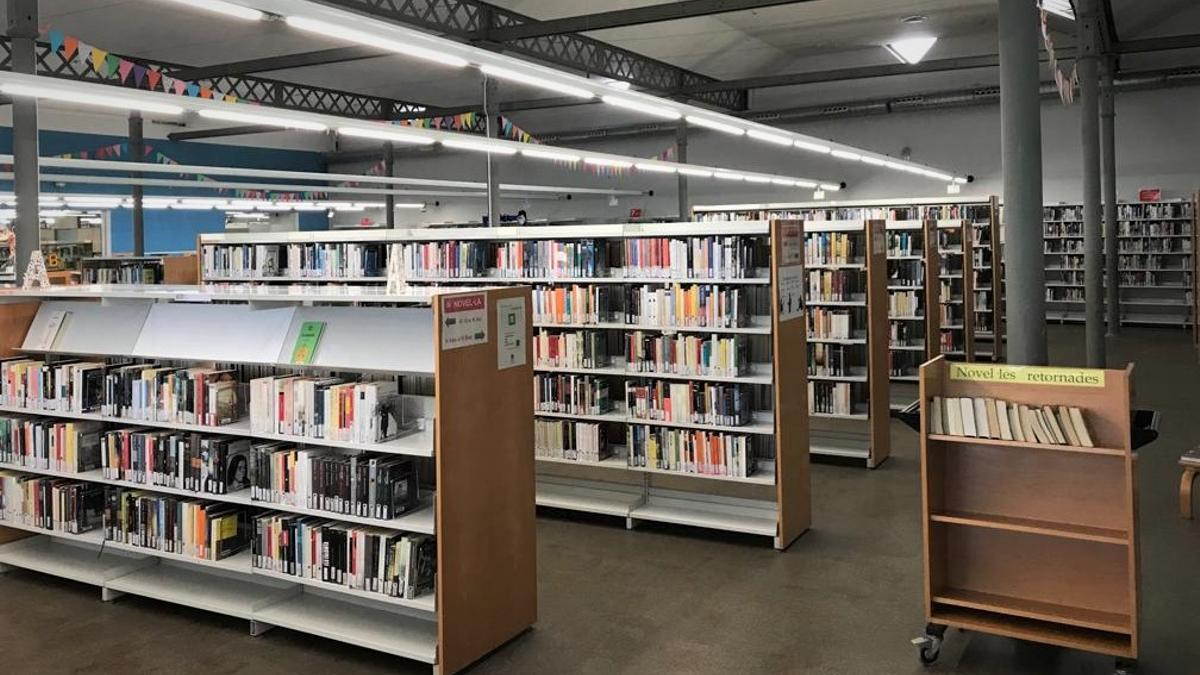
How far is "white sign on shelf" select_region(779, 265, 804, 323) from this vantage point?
623 cm

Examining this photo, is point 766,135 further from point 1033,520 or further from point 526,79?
point 1033,520

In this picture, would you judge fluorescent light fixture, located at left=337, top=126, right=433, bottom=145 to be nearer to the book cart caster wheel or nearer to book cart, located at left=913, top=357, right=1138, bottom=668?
book cart, located at left=913, top=357, right=1138, bottom=668

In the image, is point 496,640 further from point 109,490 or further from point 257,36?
point 257,36

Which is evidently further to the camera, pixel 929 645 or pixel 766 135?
pixel 766 135

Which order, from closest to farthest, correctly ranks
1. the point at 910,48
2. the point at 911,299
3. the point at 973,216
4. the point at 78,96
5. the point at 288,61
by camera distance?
the point at 78,96, the point at 911,299, the point at 288,61, the point at 973,216, the point at 910,48

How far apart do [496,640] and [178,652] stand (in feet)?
5.36

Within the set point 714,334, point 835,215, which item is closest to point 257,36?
point 835,215

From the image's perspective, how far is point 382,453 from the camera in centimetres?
470

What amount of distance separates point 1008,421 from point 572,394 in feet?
11.2

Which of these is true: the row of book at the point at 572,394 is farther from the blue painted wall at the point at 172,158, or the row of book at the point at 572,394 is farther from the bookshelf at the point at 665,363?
the blue painted wall at the point at 172,158

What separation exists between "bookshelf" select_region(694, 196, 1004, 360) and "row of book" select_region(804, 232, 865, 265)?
3.64 m

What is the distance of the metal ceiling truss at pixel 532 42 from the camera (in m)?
9.84

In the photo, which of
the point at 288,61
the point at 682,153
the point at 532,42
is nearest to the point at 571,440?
the point at 532,42

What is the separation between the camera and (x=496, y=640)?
4594 millimetres
